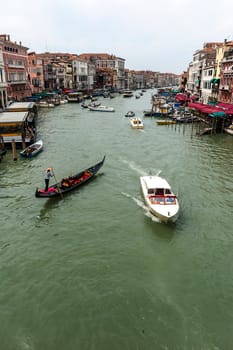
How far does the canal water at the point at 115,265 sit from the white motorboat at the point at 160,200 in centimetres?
61

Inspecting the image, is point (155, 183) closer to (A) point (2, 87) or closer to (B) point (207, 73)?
(A) point (2, 87)

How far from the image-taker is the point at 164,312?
959 cm

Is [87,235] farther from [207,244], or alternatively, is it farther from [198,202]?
[198,202]

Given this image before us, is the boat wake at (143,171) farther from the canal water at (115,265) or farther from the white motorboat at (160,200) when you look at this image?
the white motorboat at (160,200)

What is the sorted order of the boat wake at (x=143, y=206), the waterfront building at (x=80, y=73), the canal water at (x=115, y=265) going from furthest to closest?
the waterfront building at (x=80, y=73)
the boat wake at (x=143, y=206)
the canal water at (x=115, y=265)

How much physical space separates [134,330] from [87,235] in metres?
5.64

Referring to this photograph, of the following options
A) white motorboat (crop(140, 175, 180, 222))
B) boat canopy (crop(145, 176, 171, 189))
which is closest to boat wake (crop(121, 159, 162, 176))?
boat canopy (crop(145, 176, 171, 189))

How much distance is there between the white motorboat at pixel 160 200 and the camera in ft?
46.5

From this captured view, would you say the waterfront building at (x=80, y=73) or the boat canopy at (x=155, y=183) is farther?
the waterfront building at (x=80, y=73)

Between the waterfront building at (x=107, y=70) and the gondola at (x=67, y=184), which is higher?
the waterfront building at (x=107, y=70)

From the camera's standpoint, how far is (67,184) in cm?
1811

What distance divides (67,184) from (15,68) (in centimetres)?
5349

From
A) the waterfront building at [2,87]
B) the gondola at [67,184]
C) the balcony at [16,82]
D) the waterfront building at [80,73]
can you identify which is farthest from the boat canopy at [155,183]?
the waterfront building at [80,73]

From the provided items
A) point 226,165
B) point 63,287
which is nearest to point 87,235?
point 63,287
